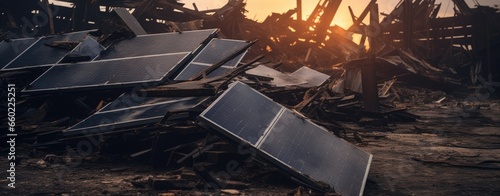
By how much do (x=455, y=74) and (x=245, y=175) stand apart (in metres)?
20.5

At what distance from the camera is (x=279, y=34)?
1989 centimetres

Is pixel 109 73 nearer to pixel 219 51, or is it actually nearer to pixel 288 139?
pixel 219 51

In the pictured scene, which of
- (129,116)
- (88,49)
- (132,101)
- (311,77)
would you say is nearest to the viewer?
(129,116)

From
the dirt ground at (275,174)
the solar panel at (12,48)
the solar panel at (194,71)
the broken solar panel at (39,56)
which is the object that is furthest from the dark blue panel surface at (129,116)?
the solar panel at (12,48)

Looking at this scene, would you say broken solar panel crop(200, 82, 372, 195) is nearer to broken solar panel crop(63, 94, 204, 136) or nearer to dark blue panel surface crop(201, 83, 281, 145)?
dark blue panel surface crop(201, 83, 281, 145)

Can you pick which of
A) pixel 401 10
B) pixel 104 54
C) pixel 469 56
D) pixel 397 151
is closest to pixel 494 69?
pixel 469 56

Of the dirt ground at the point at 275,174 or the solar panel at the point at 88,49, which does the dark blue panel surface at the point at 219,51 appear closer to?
the solar panel at the point at 88,49

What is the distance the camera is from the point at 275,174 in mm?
4867

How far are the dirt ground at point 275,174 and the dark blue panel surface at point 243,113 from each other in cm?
43

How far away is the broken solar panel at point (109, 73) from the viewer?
670 cm

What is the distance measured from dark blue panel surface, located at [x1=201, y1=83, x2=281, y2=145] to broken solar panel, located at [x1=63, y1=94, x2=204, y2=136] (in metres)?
0.78

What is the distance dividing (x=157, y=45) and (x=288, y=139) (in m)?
4.04

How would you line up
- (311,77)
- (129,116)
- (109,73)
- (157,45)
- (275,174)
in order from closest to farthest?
(275,174) → (129,116) → (109,73) → (157,45) → (311,77)

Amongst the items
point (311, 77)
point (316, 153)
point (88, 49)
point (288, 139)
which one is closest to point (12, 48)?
point (88, 49)
